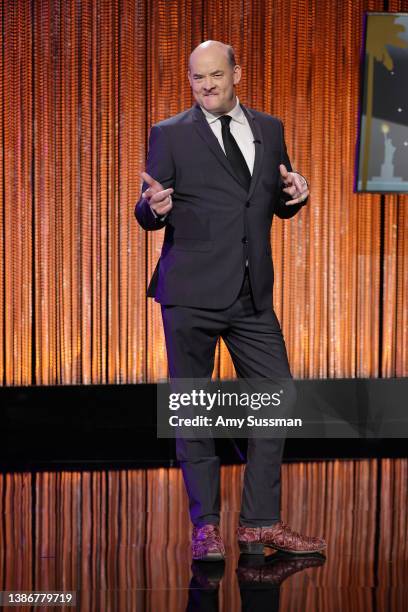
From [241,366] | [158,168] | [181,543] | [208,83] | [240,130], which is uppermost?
[208,83]

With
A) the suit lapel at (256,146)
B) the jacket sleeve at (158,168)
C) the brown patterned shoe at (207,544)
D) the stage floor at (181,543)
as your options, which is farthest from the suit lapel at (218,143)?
the stage floor at (181,543)

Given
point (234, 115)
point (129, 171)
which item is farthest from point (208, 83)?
point (129, 171)

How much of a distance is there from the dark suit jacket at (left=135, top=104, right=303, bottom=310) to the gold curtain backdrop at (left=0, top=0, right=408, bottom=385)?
1.95 m

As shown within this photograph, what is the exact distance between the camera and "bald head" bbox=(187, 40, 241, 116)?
2547 millimetres

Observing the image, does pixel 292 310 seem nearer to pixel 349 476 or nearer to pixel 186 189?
A: pixel 349 476

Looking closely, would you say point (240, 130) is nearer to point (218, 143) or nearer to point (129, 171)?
point (218, 143)

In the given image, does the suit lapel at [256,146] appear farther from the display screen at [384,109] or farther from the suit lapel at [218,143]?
the display screen at [384,109]

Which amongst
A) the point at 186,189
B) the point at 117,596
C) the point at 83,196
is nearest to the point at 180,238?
the point at 186,189

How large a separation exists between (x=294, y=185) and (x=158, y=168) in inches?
14.9

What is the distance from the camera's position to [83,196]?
4.53 metres

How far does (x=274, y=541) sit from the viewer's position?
2.67 meters

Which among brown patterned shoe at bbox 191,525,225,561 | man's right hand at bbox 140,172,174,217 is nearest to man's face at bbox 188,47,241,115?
man's right hand at bbox 140,172,174,217

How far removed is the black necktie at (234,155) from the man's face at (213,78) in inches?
1.5

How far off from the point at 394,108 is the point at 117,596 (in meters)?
2.91
